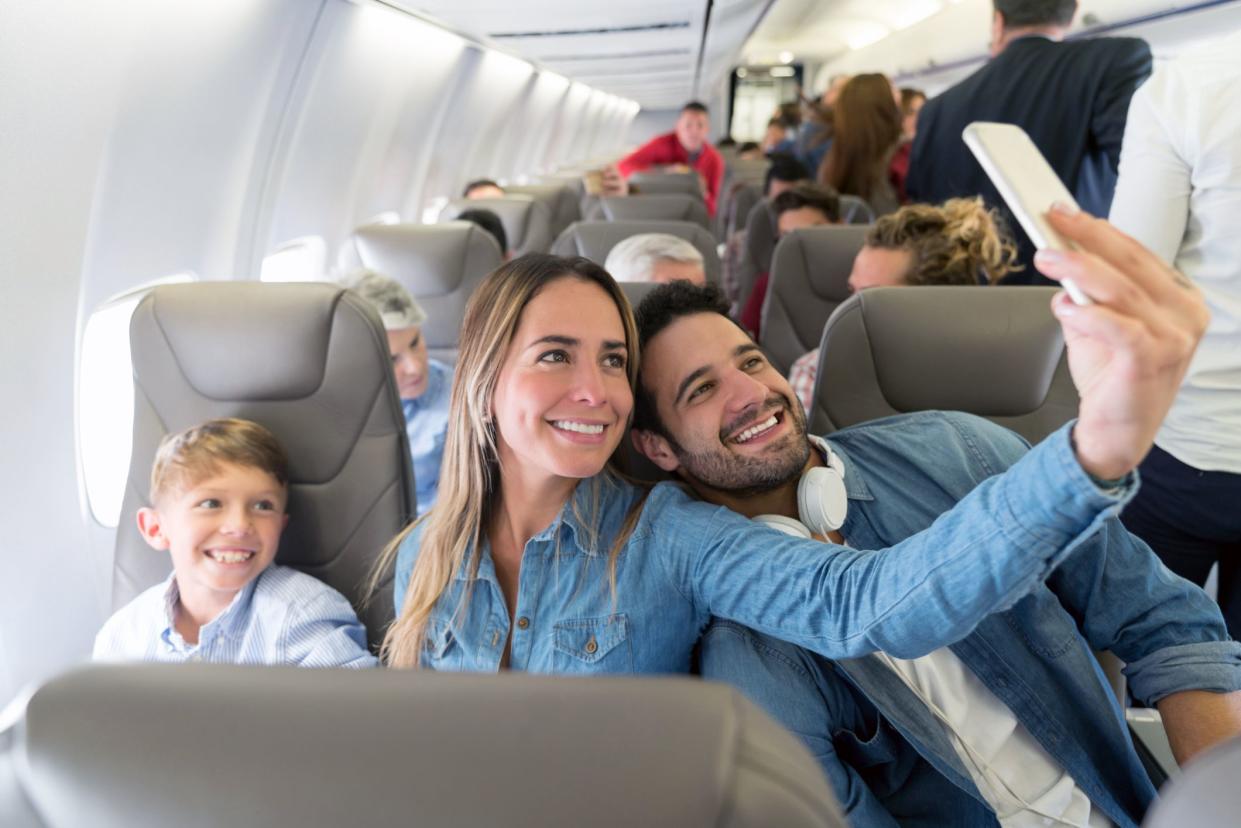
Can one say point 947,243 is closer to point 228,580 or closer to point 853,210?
point 228,580

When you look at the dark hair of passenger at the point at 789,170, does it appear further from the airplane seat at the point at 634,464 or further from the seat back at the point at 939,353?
the airplane seat at the point at 634,464

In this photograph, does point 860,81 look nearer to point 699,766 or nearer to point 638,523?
point 638,523

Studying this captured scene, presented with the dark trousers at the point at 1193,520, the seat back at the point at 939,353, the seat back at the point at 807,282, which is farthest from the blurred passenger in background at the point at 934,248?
the seat back at the point at 807,282

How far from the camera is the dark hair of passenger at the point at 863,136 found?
4.20 metres

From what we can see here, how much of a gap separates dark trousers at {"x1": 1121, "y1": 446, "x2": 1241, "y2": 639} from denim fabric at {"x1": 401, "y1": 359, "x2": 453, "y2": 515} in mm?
1781

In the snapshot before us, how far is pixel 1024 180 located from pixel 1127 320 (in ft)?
0.54

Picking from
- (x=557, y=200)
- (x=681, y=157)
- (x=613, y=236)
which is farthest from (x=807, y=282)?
(x=681, y=157)

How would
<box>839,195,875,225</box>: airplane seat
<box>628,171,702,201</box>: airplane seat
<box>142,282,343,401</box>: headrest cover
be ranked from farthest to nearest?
1. <box>628,171,702,201</box>: airplane seat
2. <box>839,195,875,225</box>: airplane seat
3. <box>142,282,343,401</box>: headrest cover

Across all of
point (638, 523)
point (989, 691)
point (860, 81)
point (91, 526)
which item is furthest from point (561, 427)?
point (860, 81)

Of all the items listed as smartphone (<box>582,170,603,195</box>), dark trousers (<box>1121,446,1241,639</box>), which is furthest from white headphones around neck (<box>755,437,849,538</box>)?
smartphone (<box>582,170,603,195</box>)

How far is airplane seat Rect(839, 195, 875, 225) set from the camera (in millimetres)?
4410

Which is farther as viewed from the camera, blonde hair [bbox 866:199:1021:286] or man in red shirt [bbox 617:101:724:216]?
man in red shirt [bbox 617:101:724:216]

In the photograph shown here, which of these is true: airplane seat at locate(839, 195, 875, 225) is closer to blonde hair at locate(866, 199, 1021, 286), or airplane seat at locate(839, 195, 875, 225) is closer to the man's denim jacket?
blonde hair at locate(866, 199, 1021, 286)

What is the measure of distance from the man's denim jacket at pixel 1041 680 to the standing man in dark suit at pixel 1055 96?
2.22m
